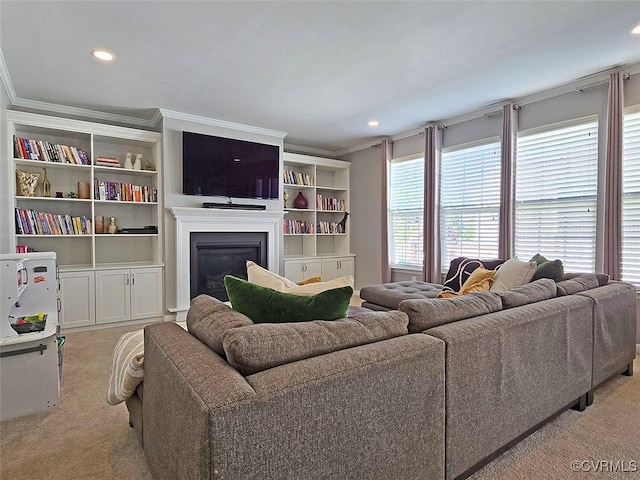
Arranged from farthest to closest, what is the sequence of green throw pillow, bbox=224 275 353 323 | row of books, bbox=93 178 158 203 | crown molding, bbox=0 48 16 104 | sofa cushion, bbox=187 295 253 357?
row of books, bbox=93 178 158 203, crown molding, bbox=0 48 16 104, green throw pillow, bbox=224 275 353 323, sofa cushion, bbox=187 295 253 357

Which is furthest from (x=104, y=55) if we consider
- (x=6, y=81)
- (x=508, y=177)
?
(x=508, y=177)

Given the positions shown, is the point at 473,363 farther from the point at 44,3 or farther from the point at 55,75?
the point at 55,75

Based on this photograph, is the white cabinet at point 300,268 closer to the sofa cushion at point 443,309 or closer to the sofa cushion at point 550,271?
the sofa cushion at point 550,271

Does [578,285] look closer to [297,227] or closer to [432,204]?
[432,204]

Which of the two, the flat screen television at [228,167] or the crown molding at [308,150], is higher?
the crown molding at [308,150]

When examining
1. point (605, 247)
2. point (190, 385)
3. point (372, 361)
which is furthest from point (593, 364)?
point (190, 385)

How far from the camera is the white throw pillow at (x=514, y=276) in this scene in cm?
259

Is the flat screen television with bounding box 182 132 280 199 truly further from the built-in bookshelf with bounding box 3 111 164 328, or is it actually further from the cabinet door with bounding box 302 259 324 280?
the cabinet door with bounding box 302 259 324 280

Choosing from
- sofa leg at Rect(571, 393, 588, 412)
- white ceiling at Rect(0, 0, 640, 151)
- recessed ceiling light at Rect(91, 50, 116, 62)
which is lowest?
sofa leg at Rect(571, 393, 588, 412)

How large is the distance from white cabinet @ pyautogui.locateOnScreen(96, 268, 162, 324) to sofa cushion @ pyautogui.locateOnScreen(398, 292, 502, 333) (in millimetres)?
3458

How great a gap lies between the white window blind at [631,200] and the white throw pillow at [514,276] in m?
1.11

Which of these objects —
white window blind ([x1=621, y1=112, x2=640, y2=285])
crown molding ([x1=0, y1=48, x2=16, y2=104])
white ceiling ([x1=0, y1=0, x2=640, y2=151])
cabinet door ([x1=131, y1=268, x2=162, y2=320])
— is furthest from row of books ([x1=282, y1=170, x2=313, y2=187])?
white window blind ([x1=621, y1=112, x2=640, y2=285])

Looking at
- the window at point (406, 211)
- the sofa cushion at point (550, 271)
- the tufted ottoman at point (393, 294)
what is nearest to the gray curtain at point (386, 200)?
the window at point (406, 211)

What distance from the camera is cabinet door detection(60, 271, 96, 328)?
3.63 meters
